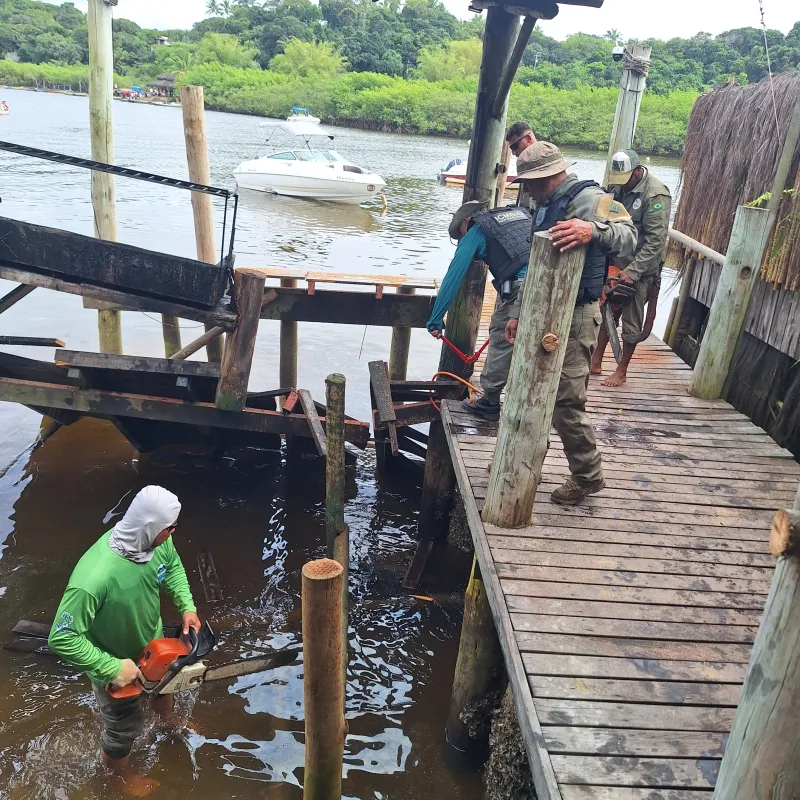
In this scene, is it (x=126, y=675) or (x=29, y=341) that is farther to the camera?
(x=29, y=341)

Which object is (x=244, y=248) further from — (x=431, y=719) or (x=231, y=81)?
(x=231, y=81)

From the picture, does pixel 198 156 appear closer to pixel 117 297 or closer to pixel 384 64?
pixel 117 297

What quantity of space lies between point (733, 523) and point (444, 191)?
25.6m

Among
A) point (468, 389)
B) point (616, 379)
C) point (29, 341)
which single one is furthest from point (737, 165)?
point (29, 341)

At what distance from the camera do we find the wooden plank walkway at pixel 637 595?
276 centimetres

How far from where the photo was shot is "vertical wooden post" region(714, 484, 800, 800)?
1672 millimetres

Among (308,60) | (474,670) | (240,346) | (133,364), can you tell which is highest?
(308,60)

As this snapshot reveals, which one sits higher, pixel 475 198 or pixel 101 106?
pixel 101 106

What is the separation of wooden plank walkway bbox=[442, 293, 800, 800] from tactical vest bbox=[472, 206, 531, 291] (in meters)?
1.31

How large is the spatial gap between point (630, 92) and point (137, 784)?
7.93m

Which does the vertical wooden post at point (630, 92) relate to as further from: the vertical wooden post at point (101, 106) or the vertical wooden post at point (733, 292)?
the vertical wooden post at point (101, 106)

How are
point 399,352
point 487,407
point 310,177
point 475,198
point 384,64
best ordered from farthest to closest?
point 384,64
point 310,177
point 399,352
point 475,198
point 487,407

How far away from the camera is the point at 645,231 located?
19.5ft

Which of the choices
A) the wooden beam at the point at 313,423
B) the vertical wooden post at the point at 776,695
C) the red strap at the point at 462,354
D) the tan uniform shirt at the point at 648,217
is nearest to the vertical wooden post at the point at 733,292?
the tan uniform shirt at the point at 648,217
